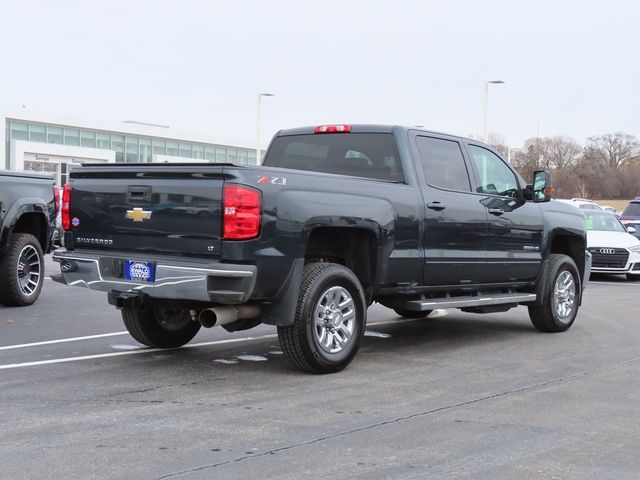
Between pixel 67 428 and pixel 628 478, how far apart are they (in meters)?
3.13

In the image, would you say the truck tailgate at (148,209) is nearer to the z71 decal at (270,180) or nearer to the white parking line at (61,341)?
the z71 decal at (270,180)

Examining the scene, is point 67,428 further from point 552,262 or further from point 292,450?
point 552,262

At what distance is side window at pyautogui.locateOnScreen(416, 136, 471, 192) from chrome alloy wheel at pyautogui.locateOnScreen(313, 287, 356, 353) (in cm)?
162

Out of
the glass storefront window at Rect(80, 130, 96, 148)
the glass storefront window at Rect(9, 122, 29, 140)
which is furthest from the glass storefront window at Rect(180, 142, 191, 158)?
the glass storefront window at Rect(9, 122, 29, 140)

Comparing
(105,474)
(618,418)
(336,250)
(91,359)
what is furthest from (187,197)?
(618,418)

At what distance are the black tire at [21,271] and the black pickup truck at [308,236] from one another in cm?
340

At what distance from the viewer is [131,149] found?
69.2m

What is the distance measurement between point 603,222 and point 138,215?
48.4ft

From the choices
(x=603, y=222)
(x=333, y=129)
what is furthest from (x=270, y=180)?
(x=603, y=222)

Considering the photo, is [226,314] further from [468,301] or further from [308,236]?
[468,301]

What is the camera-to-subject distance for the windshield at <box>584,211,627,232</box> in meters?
19.1

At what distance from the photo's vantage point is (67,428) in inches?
203

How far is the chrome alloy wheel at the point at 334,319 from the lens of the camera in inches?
268

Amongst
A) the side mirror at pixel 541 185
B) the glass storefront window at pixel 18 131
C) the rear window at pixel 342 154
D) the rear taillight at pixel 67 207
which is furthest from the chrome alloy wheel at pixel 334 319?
the glass storefront window at pixel 18 131
